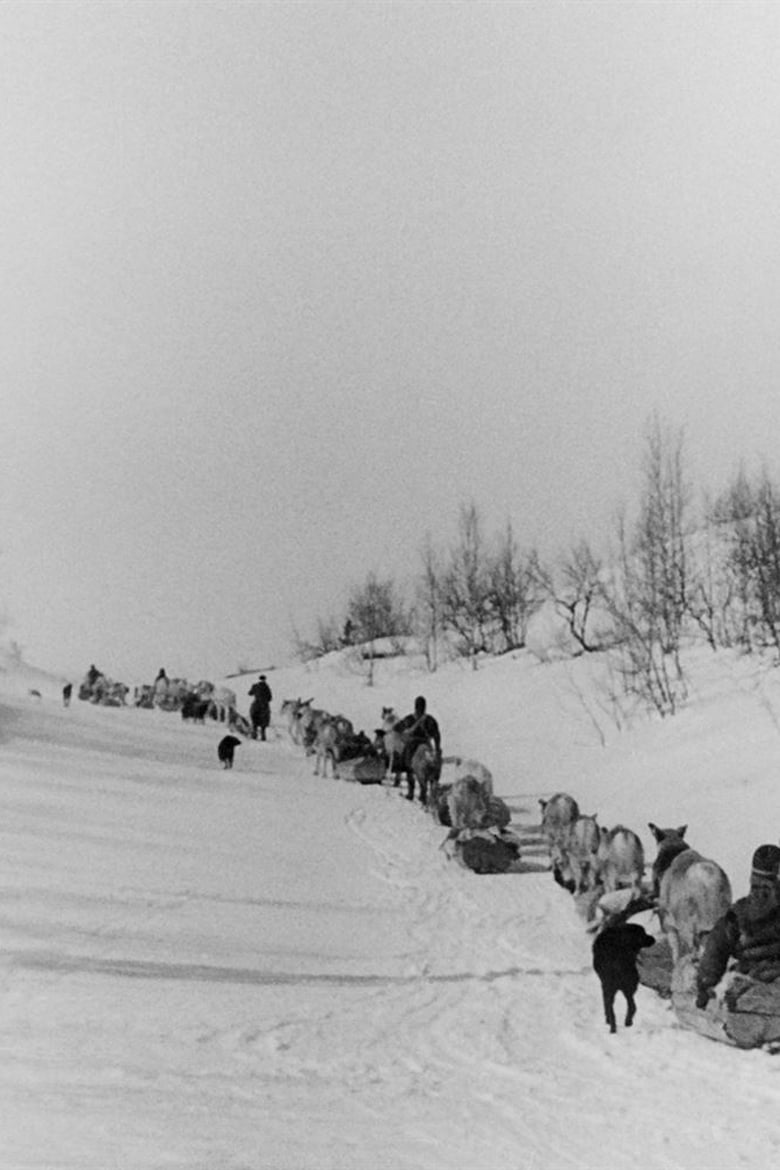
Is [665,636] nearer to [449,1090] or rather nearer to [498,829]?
[498,829]

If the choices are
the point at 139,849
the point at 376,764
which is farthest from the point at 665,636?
the point at 139,849

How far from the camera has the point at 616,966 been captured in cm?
727

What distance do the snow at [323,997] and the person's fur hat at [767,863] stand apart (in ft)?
3.66

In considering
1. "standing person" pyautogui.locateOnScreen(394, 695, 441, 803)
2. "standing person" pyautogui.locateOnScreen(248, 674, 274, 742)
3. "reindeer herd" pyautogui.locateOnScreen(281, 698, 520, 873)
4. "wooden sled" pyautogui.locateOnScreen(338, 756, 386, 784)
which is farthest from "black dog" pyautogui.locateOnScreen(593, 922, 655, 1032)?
"standing person" pyautogui.locateOnScreen(248, 674, 274, 742)

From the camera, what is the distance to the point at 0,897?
31.6ft

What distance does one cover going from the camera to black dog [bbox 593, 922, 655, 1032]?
7266 millimetres

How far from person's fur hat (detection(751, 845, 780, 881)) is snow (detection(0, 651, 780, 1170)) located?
1.11m

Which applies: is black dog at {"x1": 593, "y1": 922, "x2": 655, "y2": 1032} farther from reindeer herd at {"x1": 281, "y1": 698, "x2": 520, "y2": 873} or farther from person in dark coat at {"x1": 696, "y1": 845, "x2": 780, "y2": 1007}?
reindeer herd at {"x1": 281, "y1": 698, "x2": 520, "y2": 873}

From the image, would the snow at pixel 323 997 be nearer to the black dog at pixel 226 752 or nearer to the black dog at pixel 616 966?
the black dog at pixel 616 966

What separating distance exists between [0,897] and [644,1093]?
19.8ft

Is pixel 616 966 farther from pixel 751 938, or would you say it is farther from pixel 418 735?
pixel 418 735

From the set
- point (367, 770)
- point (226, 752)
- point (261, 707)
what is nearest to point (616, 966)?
point (367, 770)

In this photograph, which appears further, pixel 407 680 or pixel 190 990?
pixel 407 680

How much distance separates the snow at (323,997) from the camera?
16.9 feet
